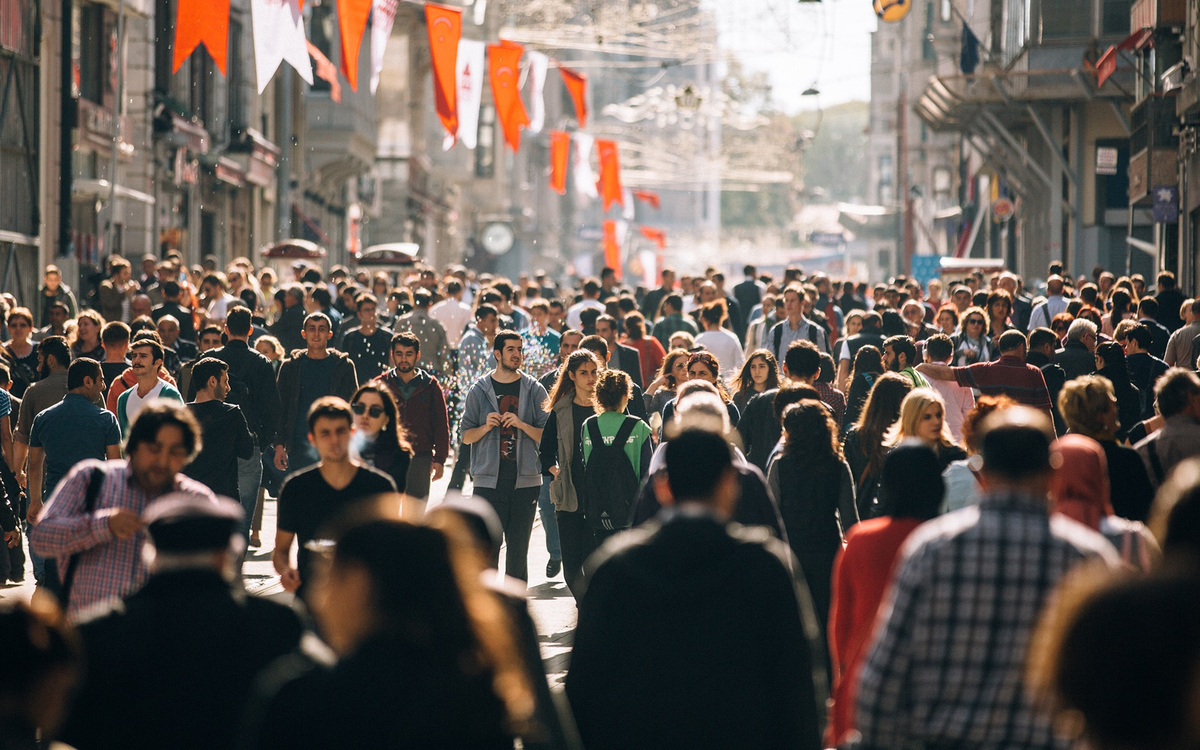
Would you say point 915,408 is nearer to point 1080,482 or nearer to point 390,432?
point 1080,482

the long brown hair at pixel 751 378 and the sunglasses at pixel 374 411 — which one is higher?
the long brown hair at pixel 751 378

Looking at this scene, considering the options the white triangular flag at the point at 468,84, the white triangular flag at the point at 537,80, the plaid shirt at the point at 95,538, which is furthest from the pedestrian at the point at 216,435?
the white triangular flag at the point at 537,80

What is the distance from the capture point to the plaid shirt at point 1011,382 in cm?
1026

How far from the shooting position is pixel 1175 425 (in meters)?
7.29

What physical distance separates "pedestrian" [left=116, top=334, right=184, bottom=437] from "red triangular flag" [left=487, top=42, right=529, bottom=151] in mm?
15770

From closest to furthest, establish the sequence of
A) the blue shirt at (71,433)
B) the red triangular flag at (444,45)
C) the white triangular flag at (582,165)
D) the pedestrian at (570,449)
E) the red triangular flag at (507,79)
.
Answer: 1. the blue shirt at (71,433)
2. the pedestrian at (570,449)
3. the red triangular flag at (444,45)
4. the red triangular flag at (507,79)
5. the white triangular flag at (582,165)

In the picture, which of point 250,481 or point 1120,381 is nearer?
point 250,481

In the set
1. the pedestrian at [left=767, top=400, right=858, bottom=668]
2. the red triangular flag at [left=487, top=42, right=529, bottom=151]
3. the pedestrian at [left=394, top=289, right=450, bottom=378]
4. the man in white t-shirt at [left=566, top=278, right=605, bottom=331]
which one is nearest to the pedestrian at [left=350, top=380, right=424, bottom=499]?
the pedestrian at [left=767, top=400, right=858, bottom=668]

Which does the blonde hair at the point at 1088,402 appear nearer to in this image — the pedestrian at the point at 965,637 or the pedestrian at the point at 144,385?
the pedestrian at the point at 965,637

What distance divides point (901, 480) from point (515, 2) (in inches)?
2365

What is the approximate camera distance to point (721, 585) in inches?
156

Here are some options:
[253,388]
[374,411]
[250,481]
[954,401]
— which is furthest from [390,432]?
[954,401]

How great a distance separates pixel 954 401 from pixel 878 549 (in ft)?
19.3

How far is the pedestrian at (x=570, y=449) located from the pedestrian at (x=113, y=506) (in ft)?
13.4
